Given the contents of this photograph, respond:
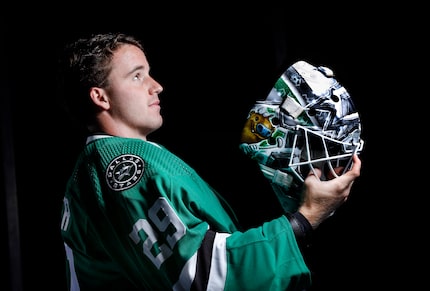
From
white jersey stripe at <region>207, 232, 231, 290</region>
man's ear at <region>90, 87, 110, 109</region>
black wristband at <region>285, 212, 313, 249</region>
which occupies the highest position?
man's ear at <region>90, 87, 110, 109</region>

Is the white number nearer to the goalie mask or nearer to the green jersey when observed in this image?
the green jersey

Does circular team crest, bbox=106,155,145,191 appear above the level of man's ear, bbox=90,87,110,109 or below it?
below

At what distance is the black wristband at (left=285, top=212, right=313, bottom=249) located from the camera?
3.20 feet

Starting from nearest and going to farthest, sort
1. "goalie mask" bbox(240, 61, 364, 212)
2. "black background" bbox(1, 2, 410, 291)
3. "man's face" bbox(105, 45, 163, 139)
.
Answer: "goalie mask" bbox(240, 61, 364, 212) → "man's face" bbox(105, 45, 163, 139) → "black background" bbox(1, 2, 410, 291)

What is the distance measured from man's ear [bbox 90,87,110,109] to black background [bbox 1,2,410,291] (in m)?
0.64

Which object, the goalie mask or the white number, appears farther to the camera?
the goalie mask

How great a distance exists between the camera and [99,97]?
1206 millimetres

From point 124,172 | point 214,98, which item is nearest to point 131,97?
point 124,172

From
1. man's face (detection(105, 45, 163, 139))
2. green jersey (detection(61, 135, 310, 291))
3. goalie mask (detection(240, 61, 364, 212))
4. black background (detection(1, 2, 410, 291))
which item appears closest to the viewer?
green jersey (detection(61, 135, 310, 291))

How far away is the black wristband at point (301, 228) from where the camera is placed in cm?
97

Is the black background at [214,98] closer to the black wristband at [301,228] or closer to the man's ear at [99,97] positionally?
the black wristband at [301,228]

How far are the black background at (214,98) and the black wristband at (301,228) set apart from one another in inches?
21.2

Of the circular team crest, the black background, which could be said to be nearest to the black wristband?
the circular team crest

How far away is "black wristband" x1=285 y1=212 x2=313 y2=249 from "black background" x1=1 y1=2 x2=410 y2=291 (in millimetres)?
538
